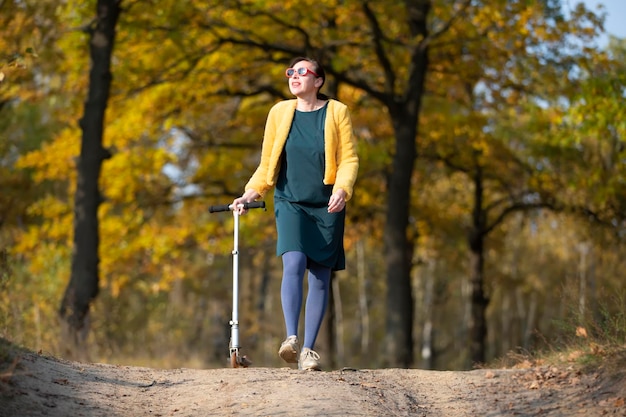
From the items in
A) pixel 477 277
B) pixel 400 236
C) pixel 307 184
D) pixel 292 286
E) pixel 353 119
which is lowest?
pixel 292 286

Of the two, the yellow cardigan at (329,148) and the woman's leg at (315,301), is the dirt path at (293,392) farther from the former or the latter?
the yellow cardigan at (329,148)

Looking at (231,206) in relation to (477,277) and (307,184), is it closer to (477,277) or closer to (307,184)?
(307,184)

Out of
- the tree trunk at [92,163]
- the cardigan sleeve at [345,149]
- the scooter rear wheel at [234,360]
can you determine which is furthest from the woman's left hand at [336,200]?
the tree trunk at [92,163]

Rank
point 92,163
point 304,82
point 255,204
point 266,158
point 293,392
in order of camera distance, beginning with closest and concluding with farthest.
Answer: point 293,392 → point 255,204 → point 304,82 → point 266,158 → point 92,163

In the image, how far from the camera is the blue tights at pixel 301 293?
8.45 metres

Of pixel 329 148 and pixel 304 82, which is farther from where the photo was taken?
pixel 304 82

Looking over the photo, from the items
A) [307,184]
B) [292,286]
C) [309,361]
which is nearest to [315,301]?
[292,286]

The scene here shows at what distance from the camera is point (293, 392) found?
7.18 m

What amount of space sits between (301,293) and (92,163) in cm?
799

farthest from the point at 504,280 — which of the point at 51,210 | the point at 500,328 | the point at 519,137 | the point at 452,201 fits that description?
the point at 500,328

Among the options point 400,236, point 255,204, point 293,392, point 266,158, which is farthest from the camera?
point 400,236

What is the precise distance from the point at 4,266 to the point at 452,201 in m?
21.4

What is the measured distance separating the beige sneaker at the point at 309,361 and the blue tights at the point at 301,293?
0.08 metres

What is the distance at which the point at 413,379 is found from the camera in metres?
8.38
